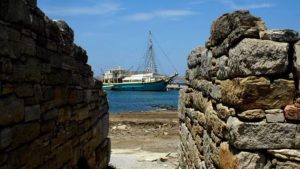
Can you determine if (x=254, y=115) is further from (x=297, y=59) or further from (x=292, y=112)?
(x=297, y=59)

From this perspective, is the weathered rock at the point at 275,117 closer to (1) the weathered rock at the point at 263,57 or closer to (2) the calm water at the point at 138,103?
(1) the weathered rock at the point at 263,57

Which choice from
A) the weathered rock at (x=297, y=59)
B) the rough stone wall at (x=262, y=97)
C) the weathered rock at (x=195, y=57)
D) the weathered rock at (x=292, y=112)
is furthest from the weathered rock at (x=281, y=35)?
the weathered rock at (x=195, y=57)

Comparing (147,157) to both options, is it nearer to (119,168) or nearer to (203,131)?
(119,168)

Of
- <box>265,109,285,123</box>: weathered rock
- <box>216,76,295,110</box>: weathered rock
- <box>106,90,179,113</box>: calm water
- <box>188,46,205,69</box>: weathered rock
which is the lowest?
<box>106,90,179,113</box>: calm water

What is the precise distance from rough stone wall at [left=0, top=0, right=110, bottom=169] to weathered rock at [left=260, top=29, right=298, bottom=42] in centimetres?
232

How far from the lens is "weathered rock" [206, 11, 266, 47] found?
4613 millimetres

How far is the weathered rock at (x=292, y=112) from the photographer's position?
423 centimetres

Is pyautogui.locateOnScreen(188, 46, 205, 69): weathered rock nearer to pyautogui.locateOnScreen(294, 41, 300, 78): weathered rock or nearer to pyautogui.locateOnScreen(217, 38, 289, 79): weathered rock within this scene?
pyautogui.locateOnScreen(217, 38, 289, 79): weathered rock

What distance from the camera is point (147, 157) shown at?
12.7 metres

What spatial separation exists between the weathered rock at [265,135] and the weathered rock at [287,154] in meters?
0.05

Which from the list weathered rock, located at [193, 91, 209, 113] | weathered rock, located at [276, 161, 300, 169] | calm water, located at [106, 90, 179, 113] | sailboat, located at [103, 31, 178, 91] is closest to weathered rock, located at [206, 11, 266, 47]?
weathered rock, located at [193, 91, 209, 113]

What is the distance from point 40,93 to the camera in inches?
198

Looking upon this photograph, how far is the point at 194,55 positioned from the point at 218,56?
239 centimetres

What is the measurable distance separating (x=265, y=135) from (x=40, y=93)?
2416 mm
